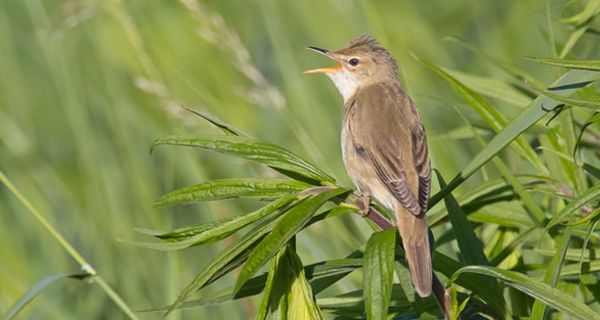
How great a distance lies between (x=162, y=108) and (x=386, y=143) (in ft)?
5.72

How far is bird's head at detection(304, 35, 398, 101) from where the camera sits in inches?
140

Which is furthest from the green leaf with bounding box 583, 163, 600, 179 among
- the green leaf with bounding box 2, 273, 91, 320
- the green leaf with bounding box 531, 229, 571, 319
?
the green leaf with bounding box 2, 273, 91, 320

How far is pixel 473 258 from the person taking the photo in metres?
2.24

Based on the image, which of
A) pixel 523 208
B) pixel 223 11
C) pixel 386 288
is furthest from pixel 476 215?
pixel 223 11

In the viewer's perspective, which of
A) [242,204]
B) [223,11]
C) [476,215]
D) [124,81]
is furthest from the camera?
[223,11]

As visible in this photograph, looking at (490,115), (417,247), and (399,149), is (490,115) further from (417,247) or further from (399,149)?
(417,247)

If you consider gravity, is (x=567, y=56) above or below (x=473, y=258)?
above

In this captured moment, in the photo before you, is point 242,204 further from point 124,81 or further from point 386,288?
point 386,288

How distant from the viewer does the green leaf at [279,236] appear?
1661mm

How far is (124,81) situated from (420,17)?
1.43 m

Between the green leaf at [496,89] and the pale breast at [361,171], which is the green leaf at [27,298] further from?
the green leaf at [496,89]

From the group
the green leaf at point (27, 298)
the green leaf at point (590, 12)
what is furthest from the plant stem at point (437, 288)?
the green leaf at point (590, 12)

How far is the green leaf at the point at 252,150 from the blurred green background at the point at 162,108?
1004 mm

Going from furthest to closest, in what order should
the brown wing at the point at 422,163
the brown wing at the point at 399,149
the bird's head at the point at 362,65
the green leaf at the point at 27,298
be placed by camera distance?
the bird's head at the point at 362,65 → the brown wing at the point at 399,149 → the brown wing at the point at 422,163 → the green leaf at the point at 27,298
